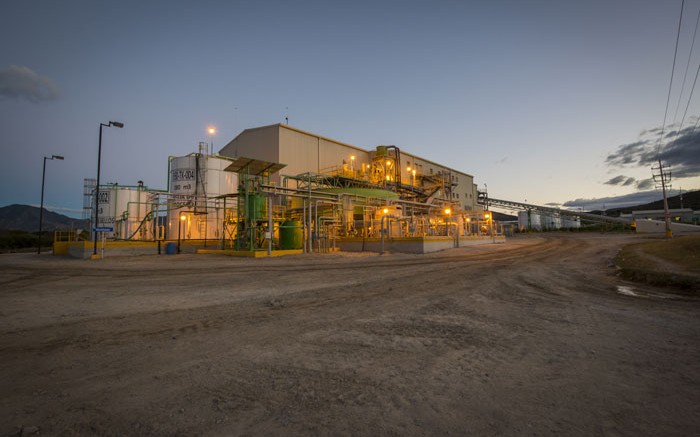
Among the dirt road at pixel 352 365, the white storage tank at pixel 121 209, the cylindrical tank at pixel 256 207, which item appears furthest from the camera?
the white storage tank at pixel 121 209

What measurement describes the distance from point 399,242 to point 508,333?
18.1m

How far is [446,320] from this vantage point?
5738 millimetres

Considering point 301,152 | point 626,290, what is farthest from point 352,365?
point 301,152

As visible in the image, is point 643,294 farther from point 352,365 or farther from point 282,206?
point 282,206

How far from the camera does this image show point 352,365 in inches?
148

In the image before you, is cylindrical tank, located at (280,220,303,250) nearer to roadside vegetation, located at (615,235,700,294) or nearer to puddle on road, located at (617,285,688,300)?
roadside vegetation, located at (615,235,700,294)

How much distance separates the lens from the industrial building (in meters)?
23.2

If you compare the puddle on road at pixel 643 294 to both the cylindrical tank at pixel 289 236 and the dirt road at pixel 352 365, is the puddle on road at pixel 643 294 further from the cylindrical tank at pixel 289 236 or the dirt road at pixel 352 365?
the cylindrical tank at pixel 289 236

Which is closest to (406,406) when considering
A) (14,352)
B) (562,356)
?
(562,356)

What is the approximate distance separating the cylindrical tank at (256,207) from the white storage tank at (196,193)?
900 centimetres

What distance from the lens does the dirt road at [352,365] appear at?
263 cm

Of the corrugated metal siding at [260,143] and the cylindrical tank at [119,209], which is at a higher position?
the corrugated metal siding at [260,143]

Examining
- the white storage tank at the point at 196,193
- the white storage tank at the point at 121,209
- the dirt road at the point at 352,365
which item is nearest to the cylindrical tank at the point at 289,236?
the white storage tank at the point at 196,193

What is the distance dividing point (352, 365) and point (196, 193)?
31140 mm
